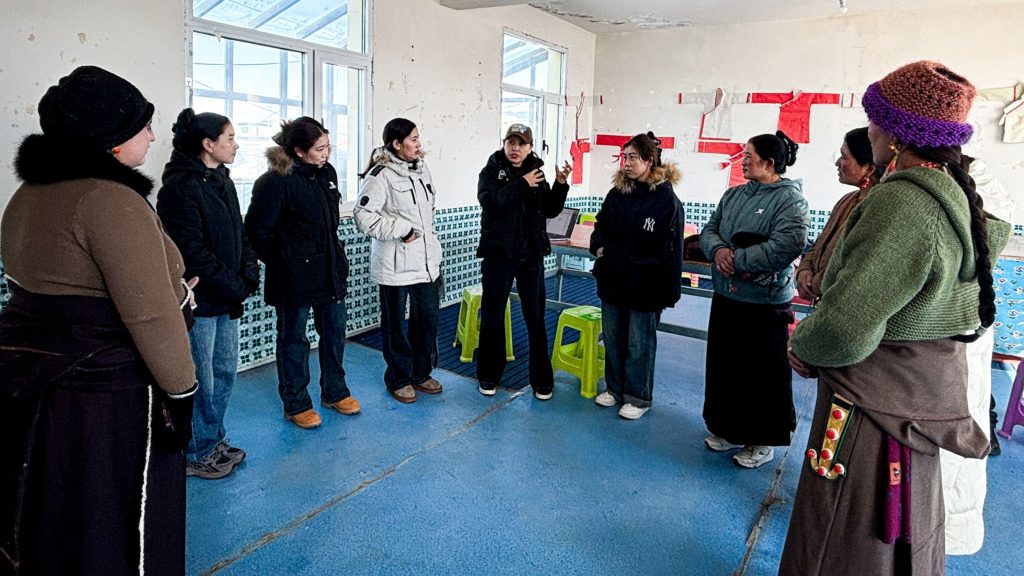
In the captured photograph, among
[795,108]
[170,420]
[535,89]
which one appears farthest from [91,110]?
[795,108]

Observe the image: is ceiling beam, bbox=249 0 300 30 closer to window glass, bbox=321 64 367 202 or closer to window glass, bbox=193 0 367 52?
window glass, bbox=193 0 367 52

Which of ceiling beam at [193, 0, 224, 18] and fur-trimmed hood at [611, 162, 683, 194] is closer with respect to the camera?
fur-trimmed hood at [611, 162, 683, 194]

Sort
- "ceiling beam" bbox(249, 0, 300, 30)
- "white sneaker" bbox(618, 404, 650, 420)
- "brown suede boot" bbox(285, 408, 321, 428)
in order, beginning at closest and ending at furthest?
"brown suede boot" bbox(285, 408, 321, 428) < "white sneaker" bbox(618, 404, 650, 420) < "ceiling beam" bbox(249, 0, 300, 30)

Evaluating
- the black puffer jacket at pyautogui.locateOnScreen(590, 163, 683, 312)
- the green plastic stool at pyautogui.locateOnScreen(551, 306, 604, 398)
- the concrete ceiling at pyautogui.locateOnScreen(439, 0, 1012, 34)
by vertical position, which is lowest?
the green plastic stool at pyautogui.locateOnScreen(551, 306, 604, 398)

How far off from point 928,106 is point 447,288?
4.19 meters

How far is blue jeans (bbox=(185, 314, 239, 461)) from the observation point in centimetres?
238

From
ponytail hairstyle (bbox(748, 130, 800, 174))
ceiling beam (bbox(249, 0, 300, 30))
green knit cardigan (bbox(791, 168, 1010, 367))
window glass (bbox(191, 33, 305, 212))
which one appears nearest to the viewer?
green knit cardigan (bbox(791, 168, 1010, 367))

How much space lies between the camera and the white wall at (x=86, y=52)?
8.66ft

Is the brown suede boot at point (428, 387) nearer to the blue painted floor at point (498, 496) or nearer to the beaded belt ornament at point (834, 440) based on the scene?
the blue painted floor at point (498, 496)

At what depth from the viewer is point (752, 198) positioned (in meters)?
2.57

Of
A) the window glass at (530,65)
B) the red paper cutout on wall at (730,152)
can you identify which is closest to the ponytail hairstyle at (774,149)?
the window glass at (530,65)

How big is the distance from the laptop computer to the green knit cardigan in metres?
2.94

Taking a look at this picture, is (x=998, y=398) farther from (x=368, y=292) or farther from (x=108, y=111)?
(x=108, y=111)

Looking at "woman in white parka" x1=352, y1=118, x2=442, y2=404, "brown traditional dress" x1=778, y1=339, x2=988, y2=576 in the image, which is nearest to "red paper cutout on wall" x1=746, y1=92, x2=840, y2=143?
"woman in white parka" x1=352, y1=118, x2=442, y2=404
